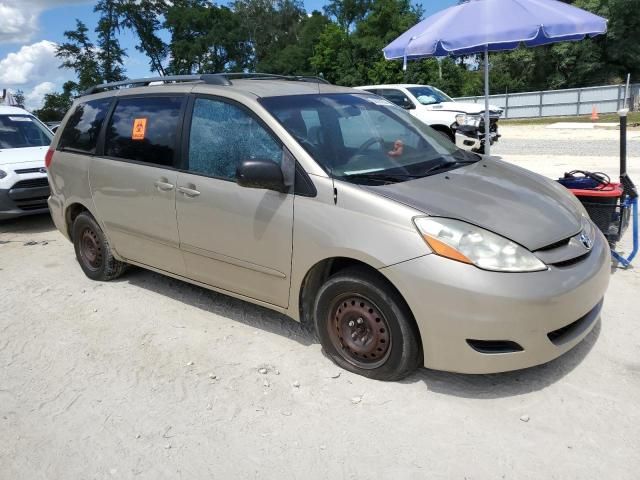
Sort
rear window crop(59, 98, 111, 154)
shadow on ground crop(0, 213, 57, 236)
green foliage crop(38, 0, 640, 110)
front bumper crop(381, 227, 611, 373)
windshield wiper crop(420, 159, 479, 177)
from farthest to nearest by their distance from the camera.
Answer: green foliage crop(38, 0, 640, 110) < shadow on ground crop(0, 213, 57, 236) < rear window crop(59, 98, 111, 154) < windshield wiper crop(420, 159, 479, 177) < front bumper crop(381, 227, 611, 373)

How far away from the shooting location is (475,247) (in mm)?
2881

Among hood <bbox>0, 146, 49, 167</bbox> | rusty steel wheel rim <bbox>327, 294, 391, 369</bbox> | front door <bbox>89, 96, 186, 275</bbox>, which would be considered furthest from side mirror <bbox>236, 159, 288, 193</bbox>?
hood <bbox>0, 146, 49, 167</bbox>

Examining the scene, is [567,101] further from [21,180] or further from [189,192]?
[189,192]

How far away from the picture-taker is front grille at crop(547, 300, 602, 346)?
298 cm

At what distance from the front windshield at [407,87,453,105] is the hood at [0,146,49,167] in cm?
910

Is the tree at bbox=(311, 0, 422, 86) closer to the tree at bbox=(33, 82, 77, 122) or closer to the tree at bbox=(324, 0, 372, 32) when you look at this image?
the tree at bbox=(324, 0, 372, 32)

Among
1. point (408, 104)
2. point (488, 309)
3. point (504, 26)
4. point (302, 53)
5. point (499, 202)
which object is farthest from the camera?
point (302, 53)

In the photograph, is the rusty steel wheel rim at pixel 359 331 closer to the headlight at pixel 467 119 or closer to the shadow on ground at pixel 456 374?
the shadow on ground at pixel 456 374

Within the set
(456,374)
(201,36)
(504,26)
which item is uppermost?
(201,36)

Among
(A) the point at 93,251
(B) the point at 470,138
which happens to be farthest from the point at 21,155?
(B) the point at 470,138

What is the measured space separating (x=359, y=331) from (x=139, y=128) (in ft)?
8.22

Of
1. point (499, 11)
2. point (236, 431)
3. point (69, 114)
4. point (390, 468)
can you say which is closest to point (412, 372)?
point (390, 468)

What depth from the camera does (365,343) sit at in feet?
10.8

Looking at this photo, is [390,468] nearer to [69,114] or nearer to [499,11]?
[69,114]
